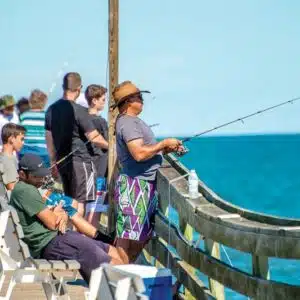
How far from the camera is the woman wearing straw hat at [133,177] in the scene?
7.66m

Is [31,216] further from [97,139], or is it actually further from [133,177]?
[97,139]

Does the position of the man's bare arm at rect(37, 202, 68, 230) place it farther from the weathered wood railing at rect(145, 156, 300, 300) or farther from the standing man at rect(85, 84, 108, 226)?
the standing man at rect(85, 84, 108, 226)

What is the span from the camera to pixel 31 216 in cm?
739

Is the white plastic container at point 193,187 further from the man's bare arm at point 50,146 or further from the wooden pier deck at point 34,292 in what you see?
the man's bare arm at point 50,146

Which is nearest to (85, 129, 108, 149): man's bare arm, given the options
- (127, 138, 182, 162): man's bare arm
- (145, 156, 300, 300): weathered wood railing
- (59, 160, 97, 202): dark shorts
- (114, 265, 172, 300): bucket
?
(59, 160, 97, 202): dark shorts

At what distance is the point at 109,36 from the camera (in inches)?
359

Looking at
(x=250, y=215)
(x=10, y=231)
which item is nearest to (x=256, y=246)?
(x=250, y=215)

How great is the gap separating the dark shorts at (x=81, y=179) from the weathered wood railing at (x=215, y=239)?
45.9 inches

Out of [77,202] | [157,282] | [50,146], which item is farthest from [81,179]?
[157,282]

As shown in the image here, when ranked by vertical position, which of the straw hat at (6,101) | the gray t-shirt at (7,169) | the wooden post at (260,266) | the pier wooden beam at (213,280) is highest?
the straw hat at (6,101)

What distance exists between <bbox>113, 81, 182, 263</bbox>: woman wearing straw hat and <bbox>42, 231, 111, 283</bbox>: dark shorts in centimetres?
36

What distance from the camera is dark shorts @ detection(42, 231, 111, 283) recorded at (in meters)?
7.38

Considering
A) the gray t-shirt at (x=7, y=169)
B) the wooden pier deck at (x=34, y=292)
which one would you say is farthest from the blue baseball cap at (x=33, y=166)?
the gray t-shirt at (x=7, y=169)

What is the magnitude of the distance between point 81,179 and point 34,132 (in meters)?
0.96
